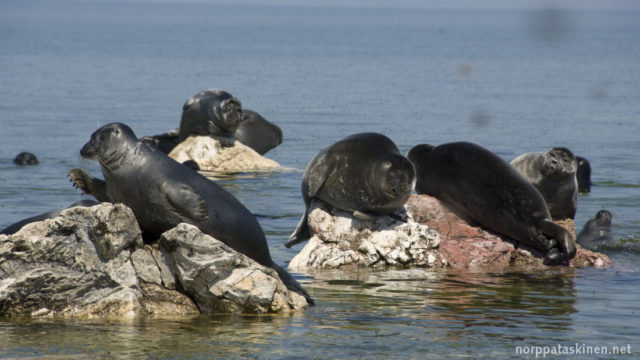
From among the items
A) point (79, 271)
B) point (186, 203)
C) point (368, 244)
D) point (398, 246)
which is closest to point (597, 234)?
point (398, 246)

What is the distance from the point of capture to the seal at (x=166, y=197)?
8.20 m

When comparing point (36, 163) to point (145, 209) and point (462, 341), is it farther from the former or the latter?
point (462, 341)

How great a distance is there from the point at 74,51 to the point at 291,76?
886 inches

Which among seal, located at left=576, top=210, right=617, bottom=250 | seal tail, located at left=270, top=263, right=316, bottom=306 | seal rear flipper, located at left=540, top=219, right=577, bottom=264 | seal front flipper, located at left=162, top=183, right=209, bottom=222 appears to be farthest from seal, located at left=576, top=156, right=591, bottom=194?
seal front flipper, located at left=162, top=183, right=209, bottom=222

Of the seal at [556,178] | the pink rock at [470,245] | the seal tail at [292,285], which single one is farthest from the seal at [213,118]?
the seal tail at [292,285]

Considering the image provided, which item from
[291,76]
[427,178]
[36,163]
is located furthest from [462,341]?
[291,76]

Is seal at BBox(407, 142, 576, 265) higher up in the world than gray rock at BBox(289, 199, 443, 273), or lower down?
higher up

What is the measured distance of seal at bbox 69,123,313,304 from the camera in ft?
26.9

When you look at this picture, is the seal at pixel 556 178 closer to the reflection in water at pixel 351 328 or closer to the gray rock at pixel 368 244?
the gray rock at pixel 368 244

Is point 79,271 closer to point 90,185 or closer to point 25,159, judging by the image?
point 90,185

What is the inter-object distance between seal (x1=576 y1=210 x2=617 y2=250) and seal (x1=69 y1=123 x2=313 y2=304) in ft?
15.3

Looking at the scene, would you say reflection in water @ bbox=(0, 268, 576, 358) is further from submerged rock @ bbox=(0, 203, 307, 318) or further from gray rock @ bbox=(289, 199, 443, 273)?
gray rock @ bbox=(289, 199, 443, 273)

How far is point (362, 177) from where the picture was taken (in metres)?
→ 9.79

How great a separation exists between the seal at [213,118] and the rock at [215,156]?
169mm
